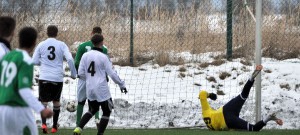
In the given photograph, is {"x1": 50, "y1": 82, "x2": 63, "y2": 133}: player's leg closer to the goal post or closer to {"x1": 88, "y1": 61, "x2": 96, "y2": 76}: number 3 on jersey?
{"x1": 88, "y1": 61, "x2": 96, "y2": 76}: number 3 on jersey

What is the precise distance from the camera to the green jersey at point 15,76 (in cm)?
705

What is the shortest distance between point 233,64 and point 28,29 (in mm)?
12002

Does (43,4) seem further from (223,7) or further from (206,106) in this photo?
(206,106)

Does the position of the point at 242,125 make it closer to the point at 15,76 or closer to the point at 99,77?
the point at 99,77

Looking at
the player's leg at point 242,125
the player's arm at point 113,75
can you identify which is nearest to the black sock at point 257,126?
the player's leg at point 242,125

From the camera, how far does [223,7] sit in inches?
725

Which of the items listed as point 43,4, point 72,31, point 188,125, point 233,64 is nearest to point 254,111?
point 188,125

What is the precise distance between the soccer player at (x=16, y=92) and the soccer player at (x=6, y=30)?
0.59 m

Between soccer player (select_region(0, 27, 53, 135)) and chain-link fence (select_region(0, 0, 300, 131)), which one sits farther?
chain-link fence (select_region(0, 0, 300, 131))

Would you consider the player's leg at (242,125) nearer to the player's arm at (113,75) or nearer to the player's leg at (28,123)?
the player's arm at (113,75)

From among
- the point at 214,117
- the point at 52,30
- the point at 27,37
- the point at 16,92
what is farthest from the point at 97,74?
the point at 16,92

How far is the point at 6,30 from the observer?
7.99 metres

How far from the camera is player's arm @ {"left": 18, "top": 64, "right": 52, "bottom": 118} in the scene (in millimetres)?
6972

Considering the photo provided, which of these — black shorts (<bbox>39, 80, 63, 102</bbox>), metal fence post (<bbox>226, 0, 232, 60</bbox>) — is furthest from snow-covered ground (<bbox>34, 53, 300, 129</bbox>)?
black shorts (<bbox>39, 80, 63, 102</bbox>)
